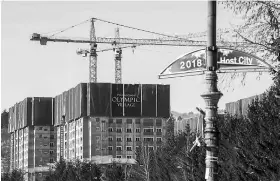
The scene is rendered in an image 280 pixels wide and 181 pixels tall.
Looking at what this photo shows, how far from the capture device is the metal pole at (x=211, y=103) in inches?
663

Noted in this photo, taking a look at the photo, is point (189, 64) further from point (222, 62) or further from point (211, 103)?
point (211, 103)

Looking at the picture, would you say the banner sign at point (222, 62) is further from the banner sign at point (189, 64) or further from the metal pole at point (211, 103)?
the metal pole at point (211, 103)

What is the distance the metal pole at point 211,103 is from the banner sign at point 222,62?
0.14 meters

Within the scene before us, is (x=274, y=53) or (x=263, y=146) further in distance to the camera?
(x=263, y=146)

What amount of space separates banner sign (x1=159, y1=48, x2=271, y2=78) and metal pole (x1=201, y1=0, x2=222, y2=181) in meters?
0.14

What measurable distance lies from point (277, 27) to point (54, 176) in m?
128

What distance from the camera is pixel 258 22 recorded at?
19.7m

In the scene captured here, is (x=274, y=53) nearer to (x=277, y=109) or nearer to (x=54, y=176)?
(x=277, y=109)

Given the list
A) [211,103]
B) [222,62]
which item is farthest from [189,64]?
[211,103]

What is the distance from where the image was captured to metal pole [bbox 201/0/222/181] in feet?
55.2

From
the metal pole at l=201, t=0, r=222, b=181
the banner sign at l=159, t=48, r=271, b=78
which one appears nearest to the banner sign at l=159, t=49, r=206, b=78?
the banner sign at l=159, t=48, r=271, b=78

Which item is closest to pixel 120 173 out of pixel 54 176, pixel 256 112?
pixel 54 176

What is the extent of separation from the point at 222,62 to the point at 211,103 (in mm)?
857

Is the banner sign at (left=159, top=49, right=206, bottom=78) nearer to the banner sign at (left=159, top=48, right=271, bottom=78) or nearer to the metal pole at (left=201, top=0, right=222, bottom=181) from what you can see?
the banner sign at (left=159, top=48, right=271, bottom=78)
